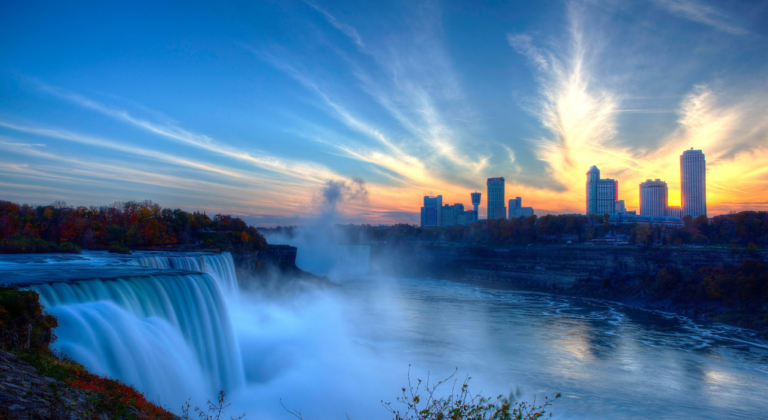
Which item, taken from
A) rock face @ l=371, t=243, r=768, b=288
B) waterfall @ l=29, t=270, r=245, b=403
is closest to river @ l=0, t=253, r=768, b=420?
waterfall @ l=29, t=270, r=245, b=403

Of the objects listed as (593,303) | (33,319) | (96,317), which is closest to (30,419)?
(33,319)

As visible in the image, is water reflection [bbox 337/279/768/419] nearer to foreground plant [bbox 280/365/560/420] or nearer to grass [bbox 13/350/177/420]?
foreground plant [bbox 280/365/560/420]

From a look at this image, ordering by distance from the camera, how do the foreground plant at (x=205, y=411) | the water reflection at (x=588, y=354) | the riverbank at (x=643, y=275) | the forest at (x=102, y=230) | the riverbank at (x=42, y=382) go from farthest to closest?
1. the riverbank at (x=643, y=275)
2. the forest at (x=102, y=230)
3. the water reflection at (x=588, y=354)
4. the foreground plant at (x=205, y=411)
5. the riverbank at (x=42, y=382)

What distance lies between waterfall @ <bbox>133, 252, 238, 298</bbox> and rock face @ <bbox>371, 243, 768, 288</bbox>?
1311 inches

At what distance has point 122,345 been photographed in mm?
8289

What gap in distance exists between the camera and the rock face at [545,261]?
3474 centimetres

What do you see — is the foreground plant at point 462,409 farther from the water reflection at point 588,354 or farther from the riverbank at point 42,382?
the water reflection at point 588,354

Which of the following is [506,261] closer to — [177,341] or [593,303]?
[593,303]

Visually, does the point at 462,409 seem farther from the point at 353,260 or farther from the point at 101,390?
the point at 353,260

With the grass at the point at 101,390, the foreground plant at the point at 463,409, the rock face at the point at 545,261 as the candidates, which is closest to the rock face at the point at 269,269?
the rock face at the point at 545,261

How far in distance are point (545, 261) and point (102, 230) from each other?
4235 cm

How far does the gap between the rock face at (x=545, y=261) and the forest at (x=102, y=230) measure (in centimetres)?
2805

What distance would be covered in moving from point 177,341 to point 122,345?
83.6 inches

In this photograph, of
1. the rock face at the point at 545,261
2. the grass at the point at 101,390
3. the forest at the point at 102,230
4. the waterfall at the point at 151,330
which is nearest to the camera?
the grass at the point at 101,390
